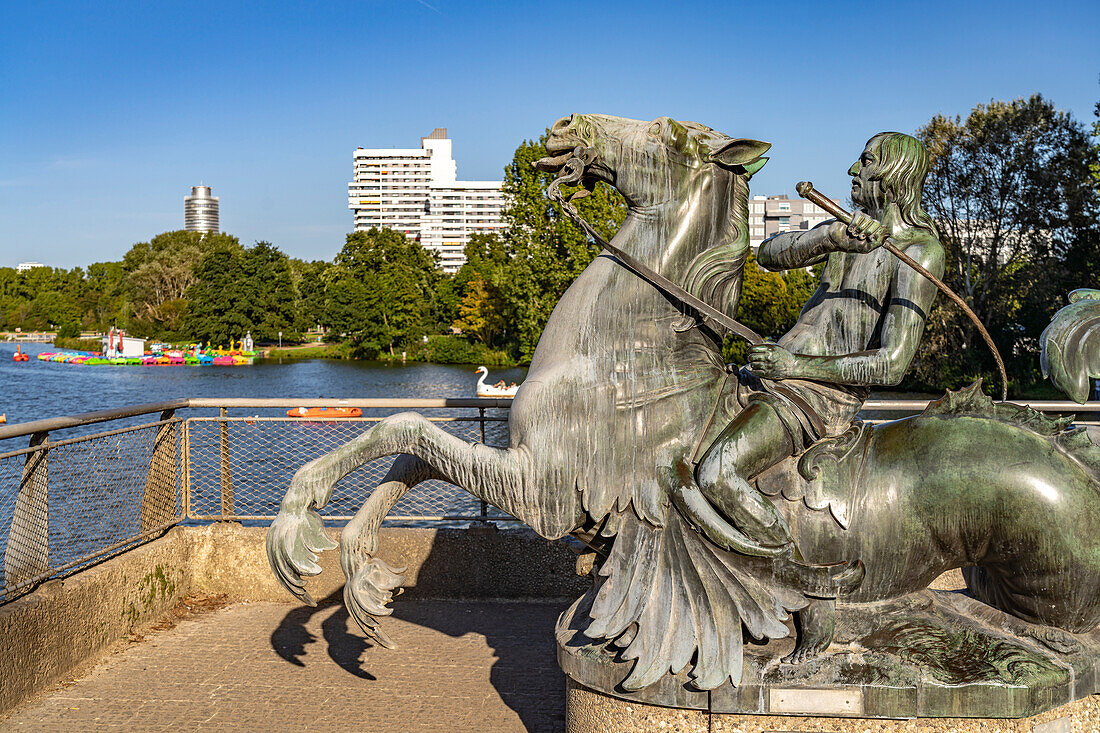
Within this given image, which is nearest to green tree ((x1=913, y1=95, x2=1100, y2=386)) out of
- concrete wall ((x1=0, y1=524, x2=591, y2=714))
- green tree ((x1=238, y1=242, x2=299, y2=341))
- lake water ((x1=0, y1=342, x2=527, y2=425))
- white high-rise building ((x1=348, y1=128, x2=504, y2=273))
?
lake water ((x1=0, y1=342, x2=527, y2=425))

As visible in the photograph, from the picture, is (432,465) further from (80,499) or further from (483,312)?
(483,312)

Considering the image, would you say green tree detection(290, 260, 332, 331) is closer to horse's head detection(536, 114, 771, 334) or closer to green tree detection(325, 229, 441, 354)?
green tree detection(325, 229, 441, 354)

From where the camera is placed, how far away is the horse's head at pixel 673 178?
3.35m

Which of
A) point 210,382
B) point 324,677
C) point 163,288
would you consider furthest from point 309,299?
point 324,677

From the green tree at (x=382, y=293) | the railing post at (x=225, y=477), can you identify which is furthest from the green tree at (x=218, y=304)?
the railing post at (x=225, y=477)

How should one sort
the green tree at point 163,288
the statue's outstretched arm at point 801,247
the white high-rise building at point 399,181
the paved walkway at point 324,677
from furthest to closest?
1. the white high-rise building at point 399,181
2. the green tree at point 163,288
3. the paved walkway at point 324,677
4. the statue's outstretched arm at point 801,247

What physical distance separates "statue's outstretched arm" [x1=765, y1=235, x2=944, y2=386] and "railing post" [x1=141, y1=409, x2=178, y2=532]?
4.27 meters

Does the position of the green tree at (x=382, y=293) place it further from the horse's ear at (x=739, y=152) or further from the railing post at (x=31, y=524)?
the horse's ear at (x=739, y=152)

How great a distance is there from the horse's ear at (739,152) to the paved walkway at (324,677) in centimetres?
248

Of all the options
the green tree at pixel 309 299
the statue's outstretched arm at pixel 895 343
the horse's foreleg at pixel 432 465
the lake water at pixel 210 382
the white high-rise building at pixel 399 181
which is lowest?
the lake water at pixel 210 382

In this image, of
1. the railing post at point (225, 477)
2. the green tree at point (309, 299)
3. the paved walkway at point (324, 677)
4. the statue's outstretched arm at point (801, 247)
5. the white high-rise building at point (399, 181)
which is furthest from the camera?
the white high-rise building at point (399, 181)

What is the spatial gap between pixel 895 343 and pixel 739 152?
857 mm

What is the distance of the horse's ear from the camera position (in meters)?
3.34

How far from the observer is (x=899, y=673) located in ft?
10.5
